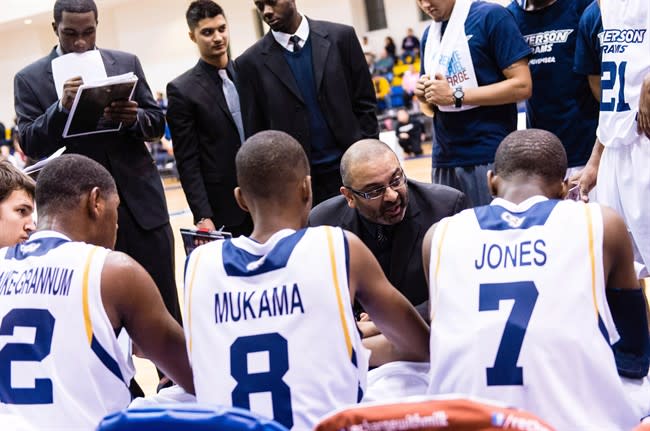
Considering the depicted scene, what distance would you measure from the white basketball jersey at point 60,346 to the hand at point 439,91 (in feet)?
7.49

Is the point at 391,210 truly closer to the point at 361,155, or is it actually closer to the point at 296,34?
the point at 361,155

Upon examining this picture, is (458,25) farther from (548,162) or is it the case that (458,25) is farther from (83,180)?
(83,180)

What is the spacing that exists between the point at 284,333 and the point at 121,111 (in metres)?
2.27

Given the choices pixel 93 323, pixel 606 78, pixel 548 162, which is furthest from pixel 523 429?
pixel 606 78

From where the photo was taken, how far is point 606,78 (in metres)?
4.05

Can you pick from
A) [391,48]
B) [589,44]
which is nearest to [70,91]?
[589,44]

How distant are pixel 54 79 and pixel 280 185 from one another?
2.25 meters

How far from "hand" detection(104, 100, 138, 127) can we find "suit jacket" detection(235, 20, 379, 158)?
620 mm

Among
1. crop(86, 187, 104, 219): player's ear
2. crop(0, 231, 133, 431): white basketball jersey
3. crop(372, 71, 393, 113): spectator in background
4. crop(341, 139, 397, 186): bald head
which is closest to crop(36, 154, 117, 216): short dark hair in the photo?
crop(86, 187, 104, 219): player's ear

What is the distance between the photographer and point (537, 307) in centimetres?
219

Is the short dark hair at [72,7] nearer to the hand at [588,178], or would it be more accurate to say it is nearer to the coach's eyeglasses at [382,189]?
the coach's eyeglasses at [382,189]

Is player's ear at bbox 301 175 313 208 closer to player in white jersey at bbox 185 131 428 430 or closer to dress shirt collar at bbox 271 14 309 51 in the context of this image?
player in white jersey at bbox 185 131 428 430

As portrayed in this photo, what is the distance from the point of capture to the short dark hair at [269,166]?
2605 mm

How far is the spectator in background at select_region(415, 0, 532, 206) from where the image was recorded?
14.0 ft
